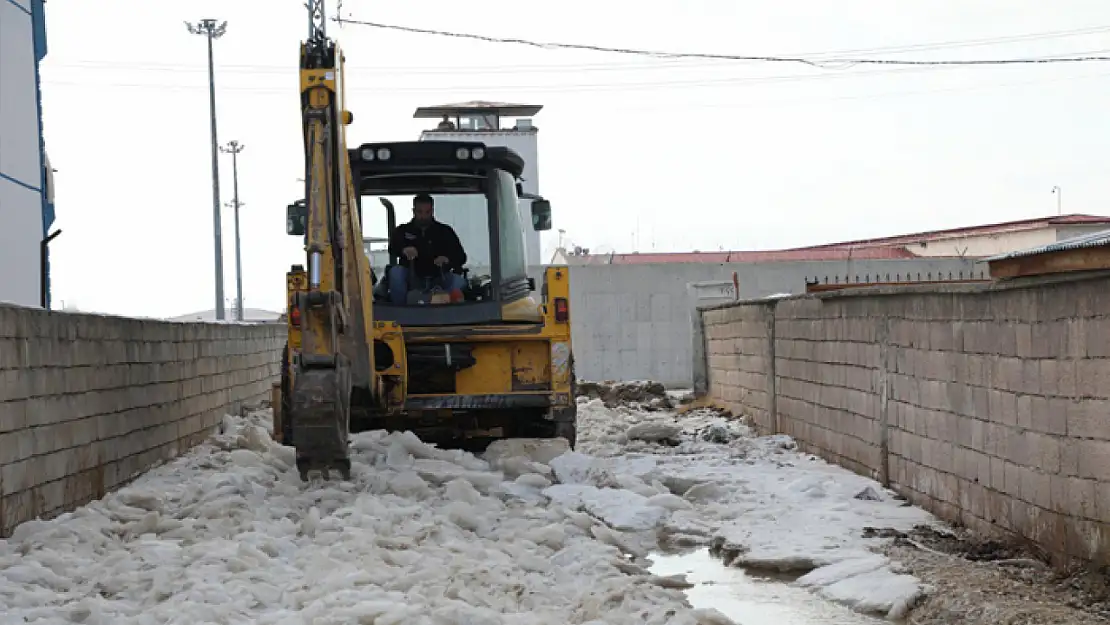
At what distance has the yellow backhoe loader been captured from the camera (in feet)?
32.1

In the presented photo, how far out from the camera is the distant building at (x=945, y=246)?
117 ft

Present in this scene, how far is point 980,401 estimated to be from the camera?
847 centimetres

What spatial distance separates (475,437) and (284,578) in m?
5.47

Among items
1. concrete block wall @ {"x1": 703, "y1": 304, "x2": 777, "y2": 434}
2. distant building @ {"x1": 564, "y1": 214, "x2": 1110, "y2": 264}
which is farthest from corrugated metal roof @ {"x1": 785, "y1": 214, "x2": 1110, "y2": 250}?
concrete block wall @ {"x1": 703, "y1": 304, "x2": 777, "y2": 434}

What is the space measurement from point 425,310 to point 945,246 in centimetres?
3301

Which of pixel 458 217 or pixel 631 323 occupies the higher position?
pixel 458 217

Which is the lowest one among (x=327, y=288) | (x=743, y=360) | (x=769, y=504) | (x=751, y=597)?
(x=751, y=597)

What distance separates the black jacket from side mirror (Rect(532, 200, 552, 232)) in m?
0.87

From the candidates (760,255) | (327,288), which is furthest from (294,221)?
(760,255)

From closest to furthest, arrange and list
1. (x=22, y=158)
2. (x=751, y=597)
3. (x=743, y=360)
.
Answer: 1. (x=751, y=597)
2. (x=743, y=360)
3. (x=22, y=158)

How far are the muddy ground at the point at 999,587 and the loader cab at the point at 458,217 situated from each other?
510 cm

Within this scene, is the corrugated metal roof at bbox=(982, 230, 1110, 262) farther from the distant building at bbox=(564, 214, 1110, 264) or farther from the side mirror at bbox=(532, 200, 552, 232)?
the distant building at bbox=(564, 214, 1110, 264)

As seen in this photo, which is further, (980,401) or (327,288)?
(327,288)

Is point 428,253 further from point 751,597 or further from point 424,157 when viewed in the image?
point 751,597
